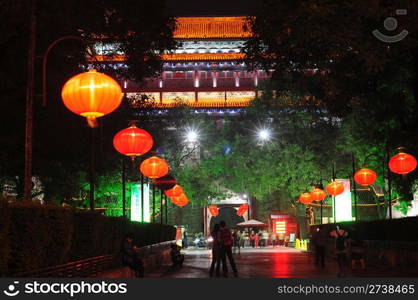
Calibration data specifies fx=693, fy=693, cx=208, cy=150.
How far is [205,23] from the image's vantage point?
193 ft

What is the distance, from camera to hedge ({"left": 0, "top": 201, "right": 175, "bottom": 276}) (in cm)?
1005

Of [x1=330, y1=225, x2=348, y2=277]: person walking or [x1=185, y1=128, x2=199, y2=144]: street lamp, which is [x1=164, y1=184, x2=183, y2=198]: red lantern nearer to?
[x1=330, y1=225, x2=348, y2=277]: person walking

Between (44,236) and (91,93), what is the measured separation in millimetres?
3094

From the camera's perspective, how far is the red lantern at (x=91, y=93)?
13133 mm

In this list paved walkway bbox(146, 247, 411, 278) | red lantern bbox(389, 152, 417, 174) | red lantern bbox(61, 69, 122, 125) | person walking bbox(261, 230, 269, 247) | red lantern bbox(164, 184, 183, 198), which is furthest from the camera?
person walking bbox(261, 230, 269, 247)

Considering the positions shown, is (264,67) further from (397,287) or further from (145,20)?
(397,287)

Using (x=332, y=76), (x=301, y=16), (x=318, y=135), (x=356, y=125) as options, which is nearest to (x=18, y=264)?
(x=301, y=16)

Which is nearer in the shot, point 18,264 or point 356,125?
point 18,264

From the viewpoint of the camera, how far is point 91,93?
13.1 m

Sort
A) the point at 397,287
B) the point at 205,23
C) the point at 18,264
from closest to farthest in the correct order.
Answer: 1. the point at 397,287
2. the point at 18,264
3. the point at 205,23

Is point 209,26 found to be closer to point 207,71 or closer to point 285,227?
point 207,71

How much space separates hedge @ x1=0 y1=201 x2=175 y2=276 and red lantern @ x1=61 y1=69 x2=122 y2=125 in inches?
79.2

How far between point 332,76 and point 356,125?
16.4 meters

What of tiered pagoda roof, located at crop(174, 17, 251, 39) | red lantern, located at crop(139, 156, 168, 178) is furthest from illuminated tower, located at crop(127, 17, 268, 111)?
red lantern, located at crop(139, 156, 168, 178)
